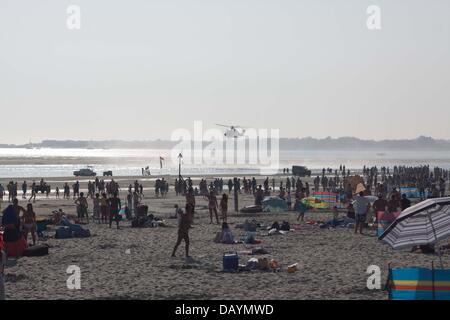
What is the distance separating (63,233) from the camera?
69.2 feet

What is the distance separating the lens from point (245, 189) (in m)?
48.0

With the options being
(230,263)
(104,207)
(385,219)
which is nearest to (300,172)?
(104,207)

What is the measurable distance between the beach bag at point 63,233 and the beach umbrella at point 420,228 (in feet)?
41.8

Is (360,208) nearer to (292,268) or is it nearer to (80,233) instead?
(292,268)

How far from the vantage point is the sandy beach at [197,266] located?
1270cm

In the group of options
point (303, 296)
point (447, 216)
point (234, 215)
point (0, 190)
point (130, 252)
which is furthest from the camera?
point (0, 190)

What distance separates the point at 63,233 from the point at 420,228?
13223 millimetres

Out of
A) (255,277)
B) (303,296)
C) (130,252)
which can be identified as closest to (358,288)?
(303,296)

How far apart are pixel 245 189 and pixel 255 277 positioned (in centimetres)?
3381

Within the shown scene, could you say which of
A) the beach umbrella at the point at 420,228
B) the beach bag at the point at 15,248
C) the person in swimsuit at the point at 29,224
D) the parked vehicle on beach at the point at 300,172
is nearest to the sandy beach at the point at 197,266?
the beach bag at the point at 15,248

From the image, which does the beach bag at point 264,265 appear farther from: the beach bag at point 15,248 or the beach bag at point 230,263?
the beach bag at point 15,248

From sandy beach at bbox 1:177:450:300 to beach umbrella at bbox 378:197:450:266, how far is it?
1.54 m
